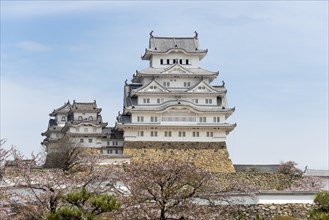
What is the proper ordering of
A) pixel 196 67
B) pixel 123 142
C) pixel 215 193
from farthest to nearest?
pixel 196 67 < pixel 123 142 < pixel 215 193

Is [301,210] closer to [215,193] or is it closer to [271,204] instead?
[271,204]

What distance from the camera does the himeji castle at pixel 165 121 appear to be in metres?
46.7

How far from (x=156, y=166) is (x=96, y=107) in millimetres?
27786

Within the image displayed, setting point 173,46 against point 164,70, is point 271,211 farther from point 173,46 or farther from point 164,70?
point 173,46

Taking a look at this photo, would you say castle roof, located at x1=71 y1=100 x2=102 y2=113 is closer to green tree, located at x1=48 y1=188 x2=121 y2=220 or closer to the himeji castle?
the himeji castle

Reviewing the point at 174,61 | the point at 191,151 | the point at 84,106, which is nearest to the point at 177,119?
the point at 191,151

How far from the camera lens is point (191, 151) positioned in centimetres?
4688

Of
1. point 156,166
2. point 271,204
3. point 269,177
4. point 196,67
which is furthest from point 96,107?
point 156,166

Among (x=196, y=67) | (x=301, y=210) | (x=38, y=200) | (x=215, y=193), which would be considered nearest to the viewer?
(x=38, y=200)

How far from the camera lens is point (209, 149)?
155 feet

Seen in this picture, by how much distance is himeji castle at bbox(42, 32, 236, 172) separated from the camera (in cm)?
4672

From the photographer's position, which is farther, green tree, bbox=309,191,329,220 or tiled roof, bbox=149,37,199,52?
tiled roof, bbox=149,37,199,52

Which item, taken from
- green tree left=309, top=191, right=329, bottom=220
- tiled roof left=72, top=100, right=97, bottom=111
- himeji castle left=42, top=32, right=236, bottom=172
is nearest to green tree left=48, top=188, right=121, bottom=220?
green tree left=309, top=191, right=329, bottom=220

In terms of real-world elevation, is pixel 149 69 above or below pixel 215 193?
above
